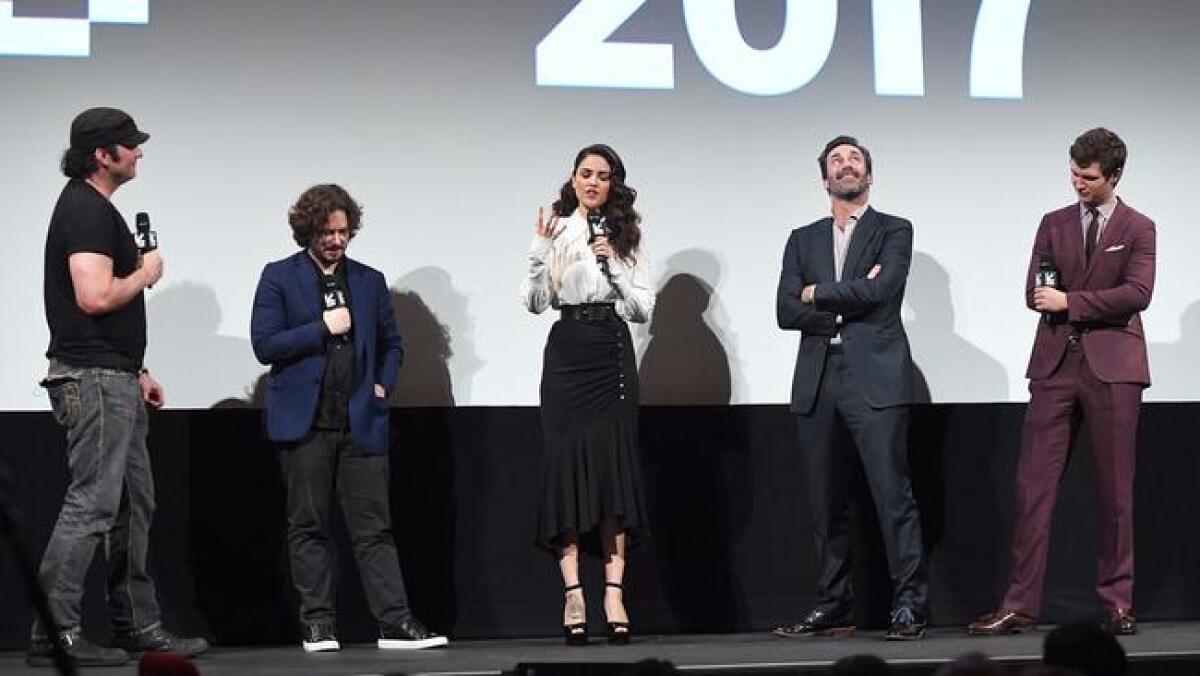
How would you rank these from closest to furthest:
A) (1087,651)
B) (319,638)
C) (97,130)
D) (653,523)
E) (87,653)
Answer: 1. (1087,651)
2. (87,653)
3. (97,130)
4. (319,638)
5. (653,523)

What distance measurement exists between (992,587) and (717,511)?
1002 mm

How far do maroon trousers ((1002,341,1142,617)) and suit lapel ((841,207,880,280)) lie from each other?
0.71 m

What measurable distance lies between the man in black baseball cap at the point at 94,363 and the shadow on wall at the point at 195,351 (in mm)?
830

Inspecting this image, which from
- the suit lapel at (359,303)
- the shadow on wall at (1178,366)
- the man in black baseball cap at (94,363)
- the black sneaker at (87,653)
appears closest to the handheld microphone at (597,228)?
the suit lapel at (359,303)

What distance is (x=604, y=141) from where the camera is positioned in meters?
6.59

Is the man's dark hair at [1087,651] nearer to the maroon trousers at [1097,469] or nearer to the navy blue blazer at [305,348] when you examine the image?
the maroon trousers at [1097,469]

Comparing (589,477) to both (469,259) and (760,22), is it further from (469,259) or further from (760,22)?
(760,22)

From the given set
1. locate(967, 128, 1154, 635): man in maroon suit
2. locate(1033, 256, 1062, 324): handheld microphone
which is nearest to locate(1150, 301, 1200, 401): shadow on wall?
locate(967, 128, 1154, 635): man in maroon suit

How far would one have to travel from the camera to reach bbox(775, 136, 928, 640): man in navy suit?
5.91m

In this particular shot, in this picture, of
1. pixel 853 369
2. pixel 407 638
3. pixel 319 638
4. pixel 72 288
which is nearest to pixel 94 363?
pixel 72 288

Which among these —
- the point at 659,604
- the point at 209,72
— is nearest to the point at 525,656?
the point at 659,604

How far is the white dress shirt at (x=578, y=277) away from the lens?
5820 mm

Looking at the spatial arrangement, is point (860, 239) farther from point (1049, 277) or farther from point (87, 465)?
point (87, 465)

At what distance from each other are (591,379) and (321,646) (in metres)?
1.17
